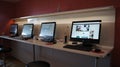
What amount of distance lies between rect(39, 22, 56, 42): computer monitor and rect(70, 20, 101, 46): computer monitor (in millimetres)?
579

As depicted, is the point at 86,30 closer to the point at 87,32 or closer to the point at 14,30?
the point at 87,32

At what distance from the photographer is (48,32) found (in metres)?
2.55

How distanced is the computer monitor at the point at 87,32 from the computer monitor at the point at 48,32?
58 cm

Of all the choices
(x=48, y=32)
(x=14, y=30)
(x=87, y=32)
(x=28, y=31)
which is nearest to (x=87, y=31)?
(x=87, y=32)

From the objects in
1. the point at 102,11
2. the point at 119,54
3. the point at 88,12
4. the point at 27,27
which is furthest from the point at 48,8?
the point at 119,54

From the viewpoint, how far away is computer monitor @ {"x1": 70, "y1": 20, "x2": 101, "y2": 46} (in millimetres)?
Result: 1713

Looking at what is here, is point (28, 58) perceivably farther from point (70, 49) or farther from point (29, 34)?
point (70, 49)

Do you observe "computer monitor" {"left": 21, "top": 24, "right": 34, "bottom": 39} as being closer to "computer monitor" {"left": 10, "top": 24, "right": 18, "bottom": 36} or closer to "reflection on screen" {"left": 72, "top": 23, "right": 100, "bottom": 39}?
"computer monitor" {"left": 10, "top": 24, "right": 18, "bottom": 36}

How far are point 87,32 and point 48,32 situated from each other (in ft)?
3.36

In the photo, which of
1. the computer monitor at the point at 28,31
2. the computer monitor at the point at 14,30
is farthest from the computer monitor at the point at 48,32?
the computer monitor at the point at 14,30

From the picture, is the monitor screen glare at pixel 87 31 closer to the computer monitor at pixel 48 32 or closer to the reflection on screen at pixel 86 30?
the reflection on screen at pixel 86 30

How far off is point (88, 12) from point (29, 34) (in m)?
1.79

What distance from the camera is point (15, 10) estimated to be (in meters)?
4.40

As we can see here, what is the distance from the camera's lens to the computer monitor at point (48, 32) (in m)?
2.44
